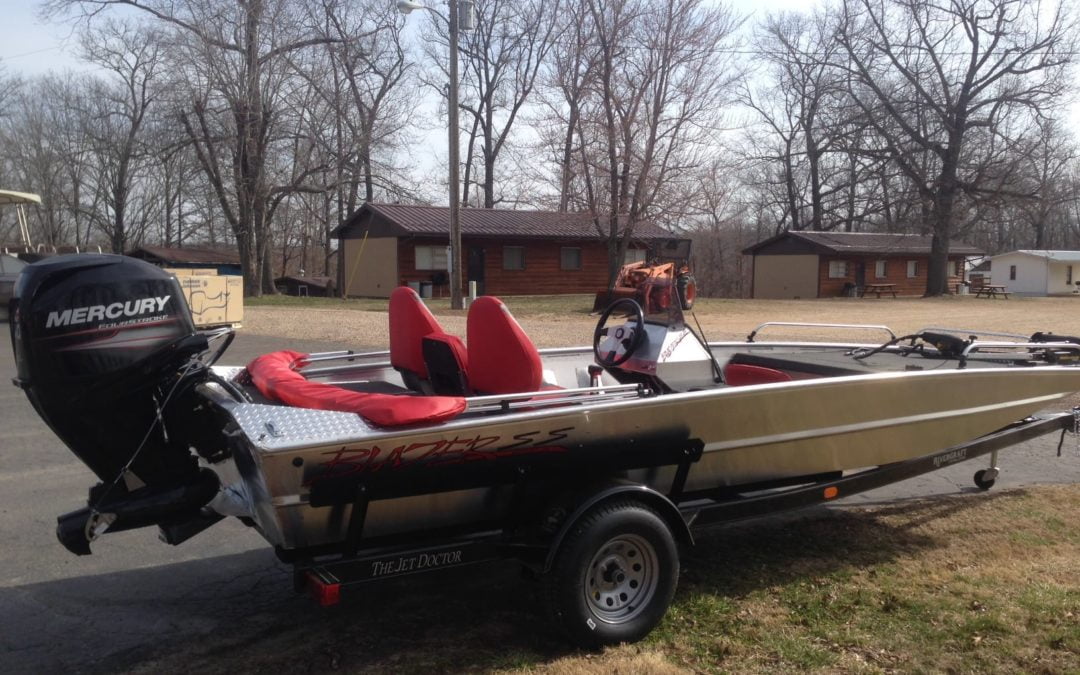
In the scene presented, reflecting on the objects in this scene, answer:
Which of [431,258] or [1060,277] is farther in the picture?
A: [1060,277]

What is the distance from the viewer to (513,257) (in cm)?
3406

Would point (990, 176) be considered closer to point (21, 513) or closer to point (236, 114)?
point (236, 114)

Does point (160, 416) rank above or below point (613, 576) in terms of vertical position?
above

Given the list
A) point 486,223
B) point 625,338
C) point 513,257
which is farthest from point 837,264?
point 625,338

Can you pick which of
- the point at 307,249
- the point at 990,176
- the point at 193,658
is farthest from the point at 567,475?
the point at 307,249

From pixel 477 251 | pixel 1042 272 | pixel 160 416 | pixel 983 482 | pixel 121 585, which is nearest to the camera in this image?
pixel 160 416

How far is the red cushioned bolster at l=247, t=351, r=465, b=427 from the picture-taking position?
3.25m

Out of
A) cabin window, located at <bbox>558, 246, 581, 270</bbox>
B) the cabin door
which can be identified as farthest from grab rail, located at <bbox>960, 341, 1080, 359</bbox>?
cabin window, located at <bbox>558, 246, 581, 270</bbox>

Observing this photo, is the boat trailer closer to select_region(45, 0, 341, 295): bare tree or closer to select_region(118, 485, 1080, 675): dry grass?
select_region(118, 485, 1080, 675): dry grass

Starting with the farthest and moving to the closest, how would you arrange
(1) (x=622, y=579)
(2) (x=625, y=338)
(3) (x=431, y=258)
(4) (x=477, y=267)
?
(4) (x=477, y=267)
(3) (x=431, y=258)
(2) (x=625, y=338)
(1) (x=622, y=579)

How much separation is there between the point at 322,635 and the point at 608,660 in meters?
1.27

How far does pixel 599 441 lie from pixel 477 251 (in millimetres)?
29868

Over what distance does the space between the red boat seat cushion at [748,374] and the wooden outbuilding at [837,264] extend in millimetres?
36080

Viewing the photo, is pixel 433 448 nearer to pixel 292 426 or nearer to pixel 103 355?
A: pixel 292 426
